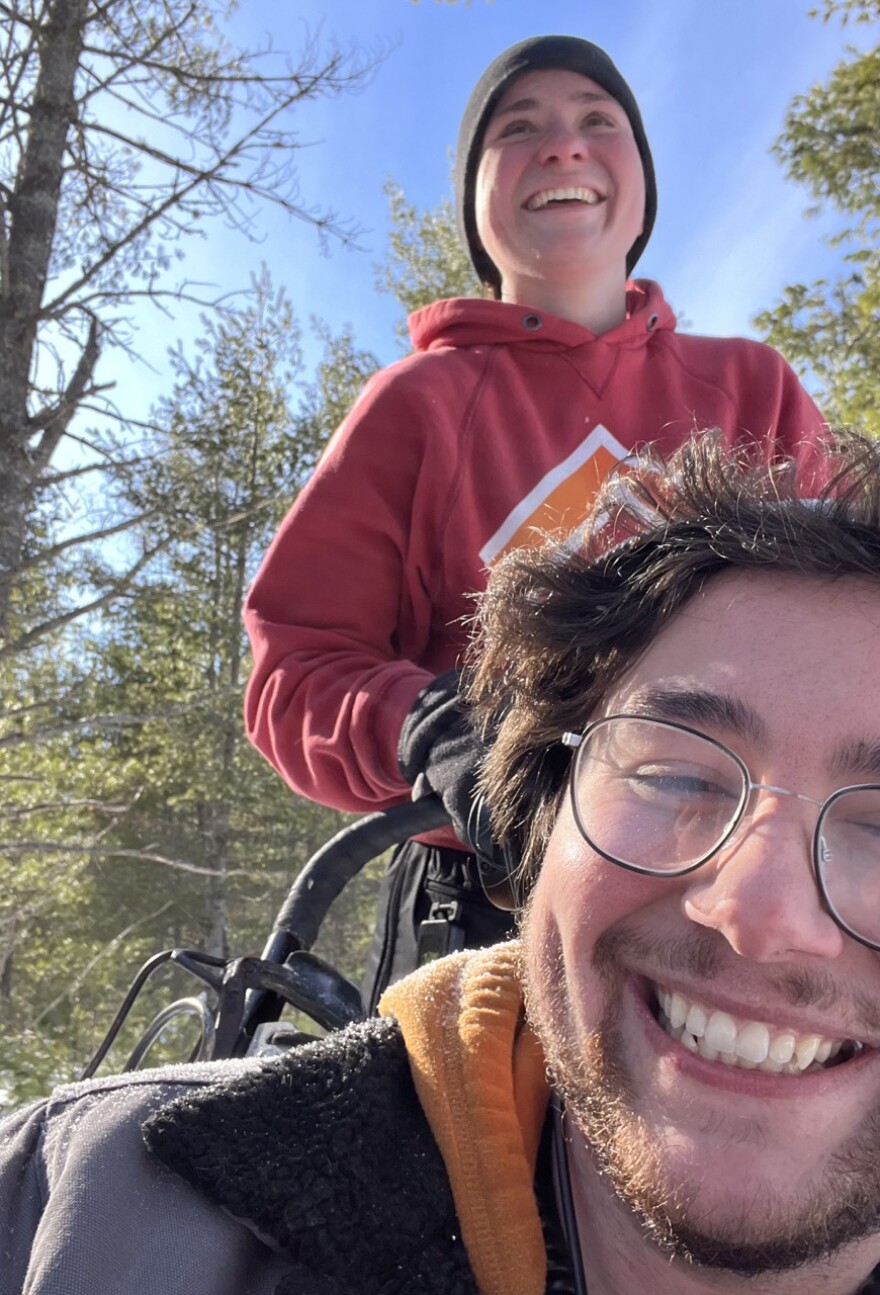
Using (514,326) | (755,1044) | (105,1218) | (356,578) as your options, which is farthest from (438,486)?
(105,1218)

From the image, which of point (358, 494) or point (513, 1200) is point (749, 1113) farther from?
point (358, 494)

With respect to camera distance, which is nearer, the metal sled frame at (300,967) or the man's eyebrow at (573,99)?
the metal sled frame at (300,967)

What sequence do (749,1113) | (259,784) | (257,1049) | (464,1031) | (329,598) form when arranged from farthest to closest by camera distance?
(259,784) → (329,598) → (257,1049) → (464,1031) → (749,1113)

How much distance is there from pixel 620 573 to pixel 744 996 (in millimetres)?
613

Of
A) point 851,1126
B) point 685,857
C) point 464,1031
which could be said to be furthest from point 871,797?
point 464,1031

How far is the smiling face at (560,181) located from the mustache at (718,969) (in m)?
1.66

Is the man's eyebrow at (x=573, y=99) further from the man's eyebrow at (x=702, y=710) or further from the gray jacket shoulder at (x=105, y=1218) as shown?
the gray jacket shoulder at (x=105, y=1218)

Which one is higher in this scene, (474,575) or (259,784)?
(474,575)

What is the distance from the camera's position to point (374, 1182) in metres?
1.00

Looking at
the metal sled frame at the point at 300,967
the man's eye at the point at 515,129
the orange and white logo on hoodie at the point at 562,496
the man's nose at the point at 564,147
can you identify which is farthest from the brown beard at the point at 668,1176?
the man's eye at the point at 515,129

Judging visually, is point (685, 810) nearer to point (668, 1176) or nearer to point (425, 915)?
point (668, 1176)

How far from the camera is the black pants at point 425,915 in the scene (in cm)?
183

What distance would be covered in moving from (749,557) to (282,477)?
1389 centimetres

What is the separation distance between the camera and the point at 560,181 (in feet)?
7.09
